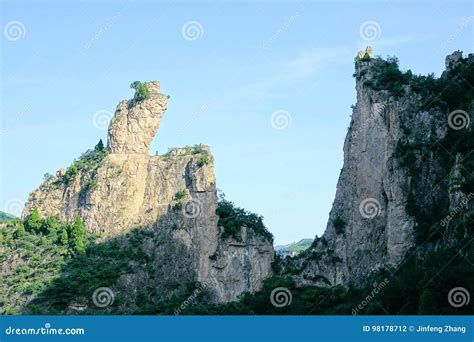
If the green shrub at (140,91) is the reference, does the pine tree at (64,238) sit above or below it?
below

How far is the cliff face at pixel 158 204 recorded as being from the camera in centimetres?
10481

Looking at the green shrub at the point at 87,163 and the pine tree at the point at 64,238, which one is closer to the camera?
the pine tree at the point at 64,238

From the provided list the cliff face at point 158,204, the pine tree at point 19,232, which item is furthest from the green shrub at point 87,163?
the pine tree at point 19,232

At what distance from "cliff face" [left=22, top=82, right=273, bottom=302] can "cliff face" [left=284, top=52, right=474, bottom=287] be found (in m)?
6.08

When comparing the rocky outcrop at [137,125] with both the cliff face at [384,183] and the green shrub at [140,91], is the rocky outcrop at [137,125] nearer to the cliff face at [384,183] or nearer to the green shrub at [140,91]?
the green shrub at [140,91]

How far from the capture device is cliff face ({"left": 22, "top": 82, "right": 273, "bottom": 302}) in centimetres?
10481

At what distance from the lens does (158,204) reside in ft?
362

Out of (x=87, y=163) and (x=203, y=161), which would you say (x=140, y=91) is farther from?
(x=203, y=161)

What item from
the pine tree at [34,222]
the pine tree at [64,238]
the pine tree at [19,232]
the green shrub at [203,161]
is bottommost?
the pine tree at [64,238]

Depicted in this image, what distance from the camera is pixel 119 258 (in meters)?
106

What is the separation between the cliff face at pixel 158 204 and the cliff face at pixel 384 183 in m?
6.08

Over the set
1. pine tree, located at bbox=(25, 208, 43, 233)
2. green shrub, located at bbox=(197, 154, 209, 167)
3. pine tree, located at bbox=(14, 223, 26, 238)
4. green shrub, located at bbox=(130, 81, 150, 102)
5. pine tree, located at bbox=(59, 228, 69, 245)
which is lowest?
pine tree, located at bbox=(59, 228, 69, 245)

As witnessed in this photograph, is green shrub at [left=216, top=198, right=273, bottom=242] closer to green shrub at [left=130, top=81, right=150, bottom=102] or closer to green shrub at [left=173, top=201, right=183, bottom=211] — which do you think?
green shrub at [left=173, top=201, right=183, bottom=211]

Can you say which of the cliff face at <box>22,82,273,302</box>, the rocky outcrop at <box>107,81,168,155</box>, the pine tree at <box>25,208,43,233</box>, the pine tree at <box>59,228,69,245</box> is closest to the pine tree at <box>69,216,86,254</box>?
the pine tree at <box>59,228,69,245</box>
